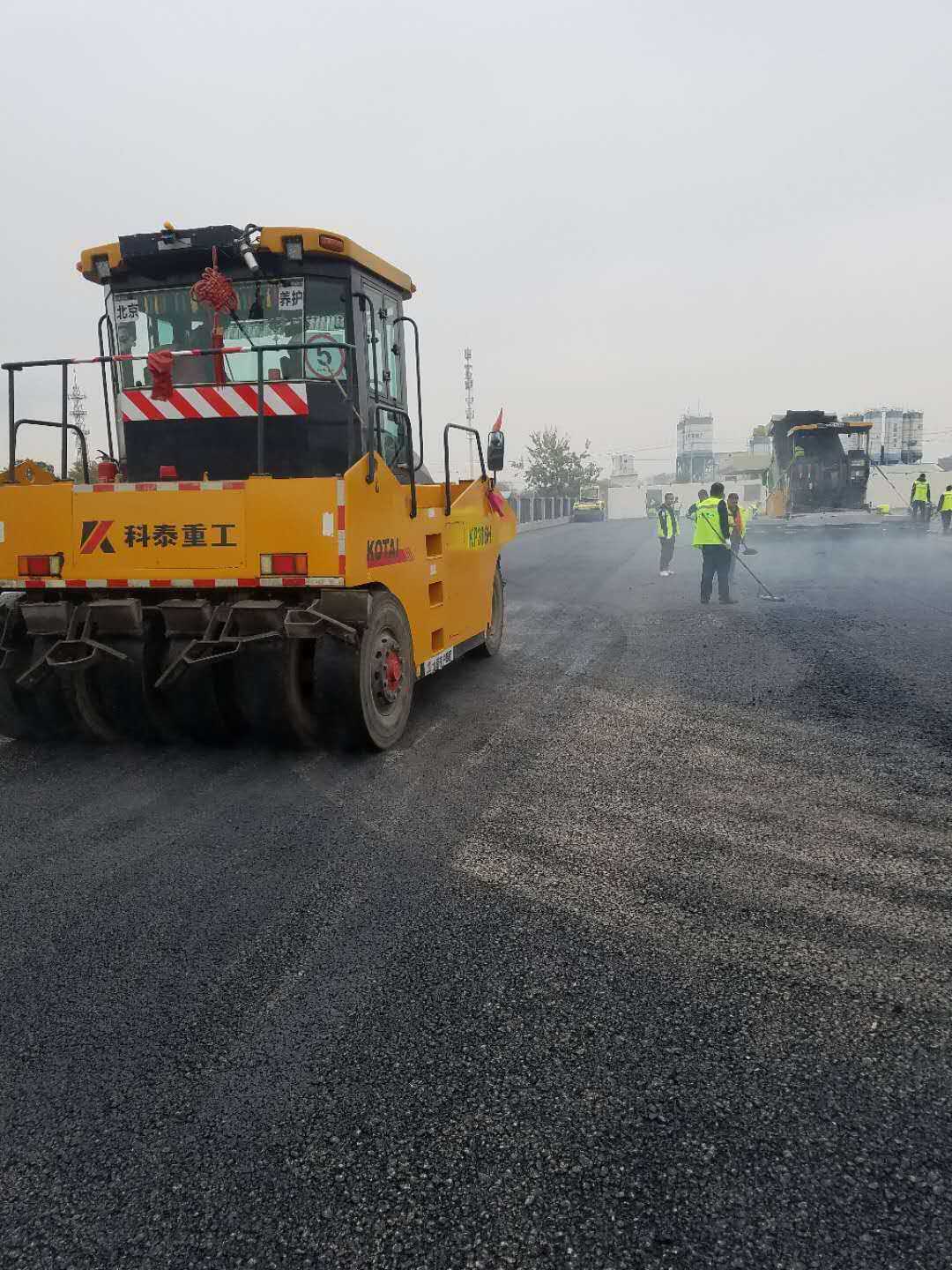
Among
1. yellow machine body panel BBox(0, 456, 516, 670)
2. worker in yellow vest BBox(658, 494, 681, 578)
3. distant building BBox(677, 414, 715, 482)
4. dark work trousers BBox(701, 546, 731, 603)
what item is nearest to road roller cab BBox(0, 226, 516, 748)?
yellow machine body panel BBox(0, 456, 516, 670)

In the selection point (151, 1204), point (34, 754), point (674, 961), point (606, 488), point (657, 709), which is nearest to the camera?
point (151, 1204)

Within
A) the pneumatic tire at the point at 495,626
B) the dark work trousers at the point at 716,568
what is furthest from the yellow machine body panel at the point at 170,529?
the dark work trousers at the point at 716,568

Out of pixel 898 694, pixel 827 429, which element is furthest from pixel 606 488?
pixel 898 694

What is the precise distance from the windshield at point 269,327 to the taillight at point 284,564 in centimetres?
132

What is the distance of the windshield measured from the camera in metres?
5.67

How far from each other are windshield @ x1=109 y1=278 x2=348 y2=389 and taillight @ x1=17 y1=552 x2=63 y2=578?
1398mm

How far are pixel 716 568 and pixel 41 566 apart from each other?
368 inches

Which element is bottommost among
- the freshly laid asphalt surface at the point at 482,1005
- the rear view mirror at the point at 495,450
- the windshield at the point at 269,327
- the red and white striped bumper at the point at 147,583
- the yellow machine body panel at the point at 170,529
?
the freshly laid asphalt surface at the point at 482,1005

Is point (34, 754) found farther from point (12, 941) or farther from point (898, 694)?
point (898, 694)

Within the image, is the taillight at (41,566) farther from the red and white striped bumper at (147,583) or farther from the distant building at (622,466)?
the distant building at (622,466)

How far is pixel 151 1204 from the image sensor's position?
6.41ft

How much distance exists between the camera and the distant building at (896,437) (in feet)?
80.1

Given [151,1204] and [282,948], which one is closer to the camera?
[151,1204]

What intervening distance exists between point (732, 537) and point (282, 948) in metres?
12.7
